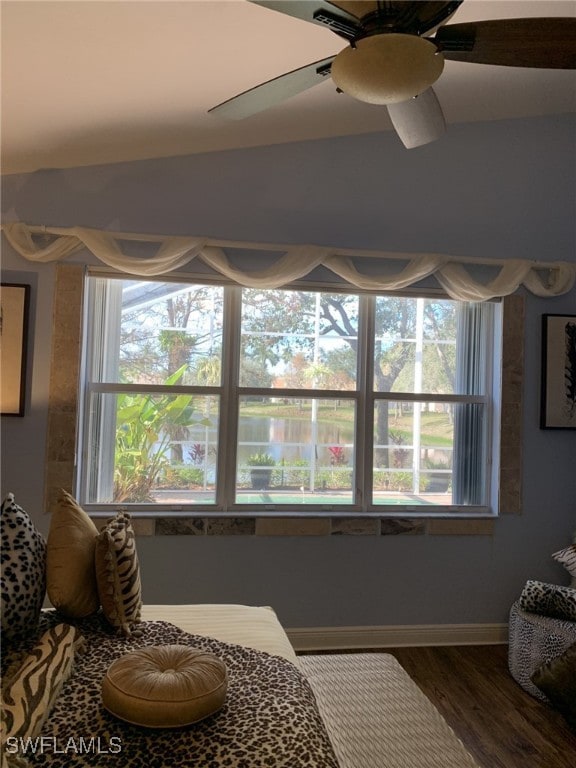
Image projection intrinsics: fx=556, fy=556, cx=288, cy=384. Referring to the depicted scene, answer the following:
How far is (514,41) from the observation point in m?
1.49

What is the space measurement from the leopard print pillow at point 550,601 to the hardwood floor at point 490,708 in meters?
0.42

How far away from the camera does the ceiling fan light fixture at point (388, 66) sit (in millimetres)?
1342

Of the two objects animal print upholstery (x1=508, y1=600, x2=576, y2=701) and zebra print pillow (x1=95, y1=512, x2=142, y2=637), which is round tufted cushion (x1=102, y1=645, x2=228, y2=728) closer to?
zebra print pillow (x1=95, y1=512, x2=142, y2=637)

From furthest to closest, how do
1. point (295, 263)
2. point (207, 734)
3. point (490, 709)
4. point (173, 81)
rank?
point (295, 263) → point (490, 709) → point (173, 81) → point (207, 734)

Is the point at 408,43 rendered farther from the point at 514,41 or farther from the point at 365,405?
the point at 365,405

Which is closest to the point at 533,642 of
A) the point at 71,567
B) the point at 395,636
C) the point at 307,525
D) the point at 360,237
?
the point at 395,636

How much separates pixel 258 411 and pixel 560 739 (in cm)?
218

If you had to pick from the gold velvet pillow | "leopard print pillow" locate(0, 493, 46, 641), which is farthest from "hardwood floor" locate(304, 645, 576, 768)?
"leopard print pillow" locate(0, 493, 46, 641)

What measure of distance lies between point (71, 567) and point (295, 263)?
2074 millimetres

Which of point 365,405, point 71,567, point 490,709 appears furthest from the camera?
point 365,405

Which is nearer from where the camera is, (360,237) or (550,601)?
(550,601)

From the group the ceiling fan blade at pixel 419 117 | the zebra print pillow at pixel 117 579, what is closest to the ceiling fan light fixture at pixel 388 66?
the ceiling fan blade at pixel 419 117

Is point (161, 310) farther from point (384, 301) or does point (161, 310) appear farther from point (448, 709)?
point (448, 709)

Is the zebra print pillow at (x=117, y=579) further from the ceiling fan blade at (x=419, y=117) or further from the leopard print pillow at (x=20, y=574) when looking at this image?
the ceiling fan blade at (x=419, y=117)
